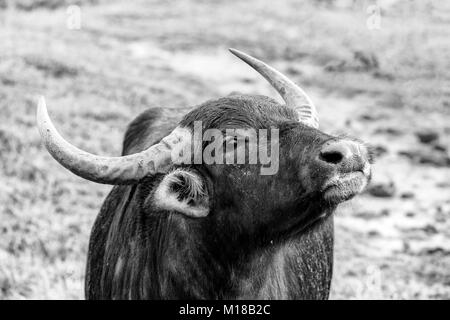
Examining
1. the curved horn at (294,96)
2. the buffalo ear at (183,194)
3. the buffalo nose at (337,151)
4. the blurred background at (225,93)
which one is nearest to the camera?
the buffalo nose at (337,151)

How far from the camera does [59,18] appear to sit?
2125cm

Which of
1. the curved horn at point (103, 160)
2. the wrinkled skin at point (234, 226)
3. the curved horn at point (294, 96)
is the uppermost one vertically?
the curved horn at point (294, 96)

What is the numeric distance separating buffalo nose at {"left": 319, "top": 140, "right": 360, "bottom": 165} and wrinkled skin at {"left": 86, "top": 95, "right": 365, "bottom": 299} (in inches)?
1.3

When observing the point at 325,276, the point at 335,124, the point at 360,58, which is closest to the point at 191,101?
the point at 335,124

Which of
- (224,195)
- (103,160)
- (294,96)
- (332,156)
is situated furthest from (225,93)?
(332,156)

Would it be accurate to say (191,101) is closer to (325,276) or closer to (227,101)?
(325,276)

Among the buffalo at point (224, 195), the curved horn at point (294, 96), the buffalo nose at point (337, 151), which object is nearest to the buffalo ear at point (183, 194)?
the buffalo at point (224, 195)

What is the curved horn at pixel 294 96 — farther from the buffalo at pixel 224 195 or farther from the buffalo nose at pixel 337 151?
A: the buffalo nose at pixel 337 151

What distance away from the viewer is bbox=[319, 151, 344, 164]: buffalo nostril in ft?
12.5

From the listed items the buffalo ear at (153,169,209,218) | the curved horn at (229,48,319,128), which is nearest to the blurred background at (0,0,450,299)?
the curved horn at (229,48,319,128)

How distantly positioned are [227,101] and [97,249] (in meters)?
1.65

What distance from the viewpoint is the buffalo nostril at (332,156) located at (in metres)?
3.80

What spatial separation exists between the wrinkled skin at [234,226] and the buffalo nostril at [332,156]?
0.10ft

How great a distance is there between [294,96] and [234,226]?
124 centimetres
